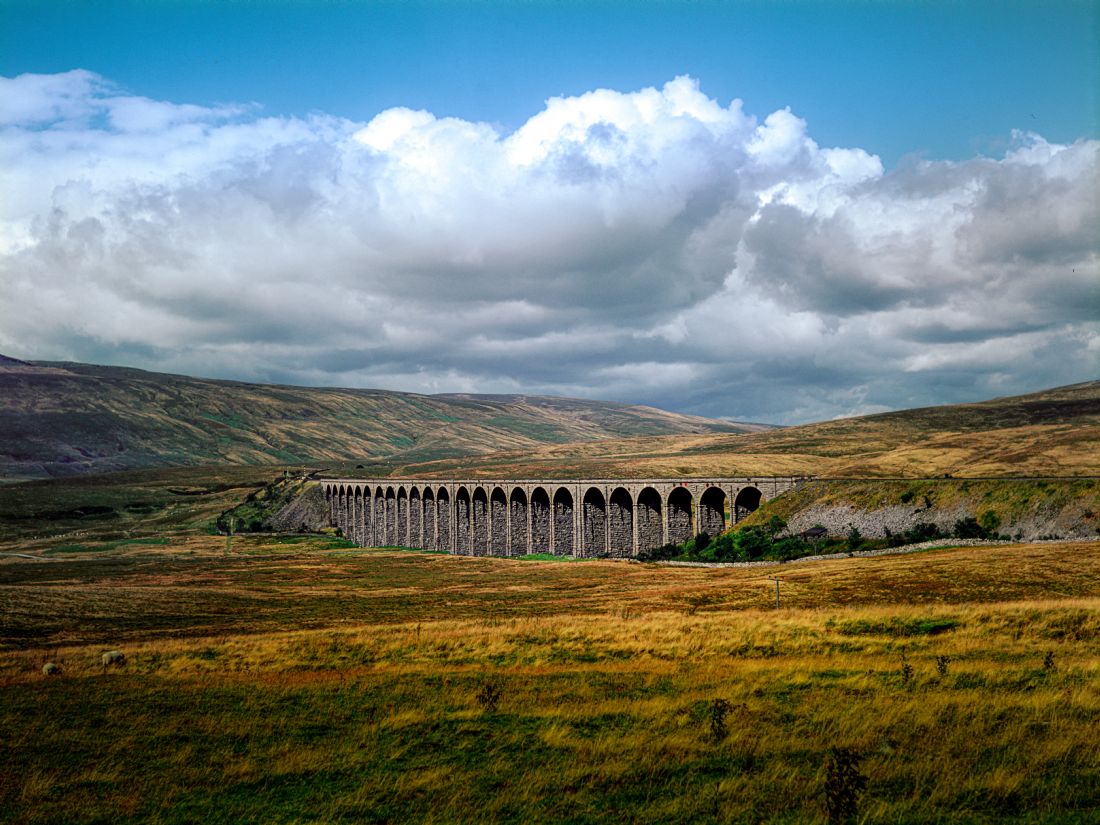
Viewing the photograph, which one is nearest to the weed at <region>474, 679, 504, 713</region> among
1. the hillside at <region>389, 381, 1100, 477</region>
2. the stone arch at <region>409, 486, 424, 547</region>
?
the hillside at <region>389, 381, 1100, 477</region>

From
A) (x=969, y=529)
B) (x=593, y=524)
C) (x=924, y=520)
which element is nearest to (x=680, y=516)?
(x=593, y=524)

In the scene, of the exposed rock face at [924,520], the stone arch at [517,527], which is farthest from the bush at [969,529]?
the stone arch at [517,527]

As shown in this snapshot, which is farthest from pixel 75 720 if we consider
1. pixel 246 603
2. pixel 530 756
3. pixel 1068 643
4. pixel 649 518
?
pixel 649 518

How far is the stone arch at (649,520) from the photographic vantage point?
80.6 meters

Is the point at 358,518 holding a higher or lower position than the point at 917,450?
lower

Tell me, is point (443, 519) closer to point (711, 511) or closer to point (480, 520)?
point (480, 520)

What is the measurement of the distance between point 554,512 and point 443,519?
102 feet

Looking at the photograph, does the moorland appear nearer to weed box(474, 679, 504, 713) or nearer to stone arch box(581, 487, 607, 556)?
weed box(474, 679, 504, 713)

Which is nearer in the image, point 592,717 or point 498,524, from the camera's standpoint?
point 592,717

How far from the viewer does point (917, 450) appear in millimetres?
119000

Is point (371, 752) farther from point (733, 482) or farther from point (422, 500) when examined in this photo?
point (422, 500)

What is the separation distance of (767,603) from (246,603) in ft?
128

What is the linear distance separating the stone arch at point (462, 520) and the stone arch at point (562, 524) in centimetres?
2117

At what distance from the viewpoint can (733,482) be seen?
7188cm
